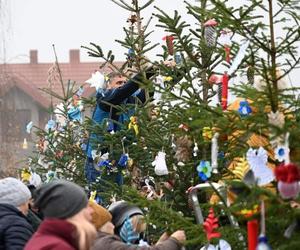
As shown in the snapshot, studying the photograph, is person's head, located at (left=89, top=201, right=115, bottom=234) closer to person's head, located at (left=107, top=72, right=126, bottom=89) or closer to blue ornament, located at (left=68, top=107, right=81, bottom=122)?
person's head, located at (left=107, top=72, right=126, bottom=89)

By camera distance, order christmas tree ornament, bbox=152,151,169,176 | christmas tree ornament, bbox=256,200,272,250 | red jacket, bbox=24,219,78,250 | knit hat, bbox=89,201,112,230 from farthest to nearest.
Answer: christmas tree ornament, bbox=152,151,169,176 < knit hat, bbox=89,201,112,230 < red jacket, bbox=24,219,78,250 < christmas tree ornament, bbox=256,200,272,250

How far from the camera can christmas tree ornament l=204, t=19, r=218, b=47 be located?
24.5 ft

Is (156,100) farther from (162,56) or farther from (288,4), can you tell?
(288,4)

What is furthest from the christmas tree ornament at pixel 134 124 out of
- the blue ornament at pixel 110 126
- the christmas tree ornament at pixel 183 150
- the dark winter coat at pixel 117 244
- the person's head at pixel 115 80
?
the dark winter coat at pixel 117 244

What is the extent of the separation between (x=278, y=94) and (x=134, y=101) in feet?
17.4

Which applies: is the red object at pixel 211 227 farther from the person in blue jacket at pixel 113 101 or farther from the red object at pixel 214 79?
the person in blue jacket at pixel 113 101

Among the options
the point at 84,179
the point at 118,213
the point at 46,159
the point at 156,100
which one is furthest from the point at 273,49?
the point at 46,159

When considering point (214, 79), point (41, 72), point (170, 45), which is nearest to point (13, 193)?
point (214, 79)

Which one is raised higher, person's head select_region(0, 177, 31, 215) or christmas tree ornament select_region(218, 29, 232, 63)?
christmas tree ornament select_region(218, 29, 232, 63)

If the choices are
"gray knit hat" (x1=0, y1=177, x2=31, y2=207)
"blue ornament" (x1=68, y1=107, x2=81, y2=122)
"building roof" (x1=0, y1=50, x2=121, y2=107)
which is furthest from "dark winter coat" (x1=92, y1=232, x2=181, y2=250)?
"building roof" (x1=0, y1=50, x2=121, y2=107)

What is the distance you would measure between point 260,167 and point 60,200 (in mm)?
920

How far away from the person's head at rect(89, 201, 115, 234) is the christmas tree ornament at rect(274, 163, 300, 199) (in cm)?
212

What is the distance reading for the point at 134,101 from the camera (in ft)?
33.5

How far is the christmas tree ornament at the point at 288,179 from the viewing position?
174 inches
